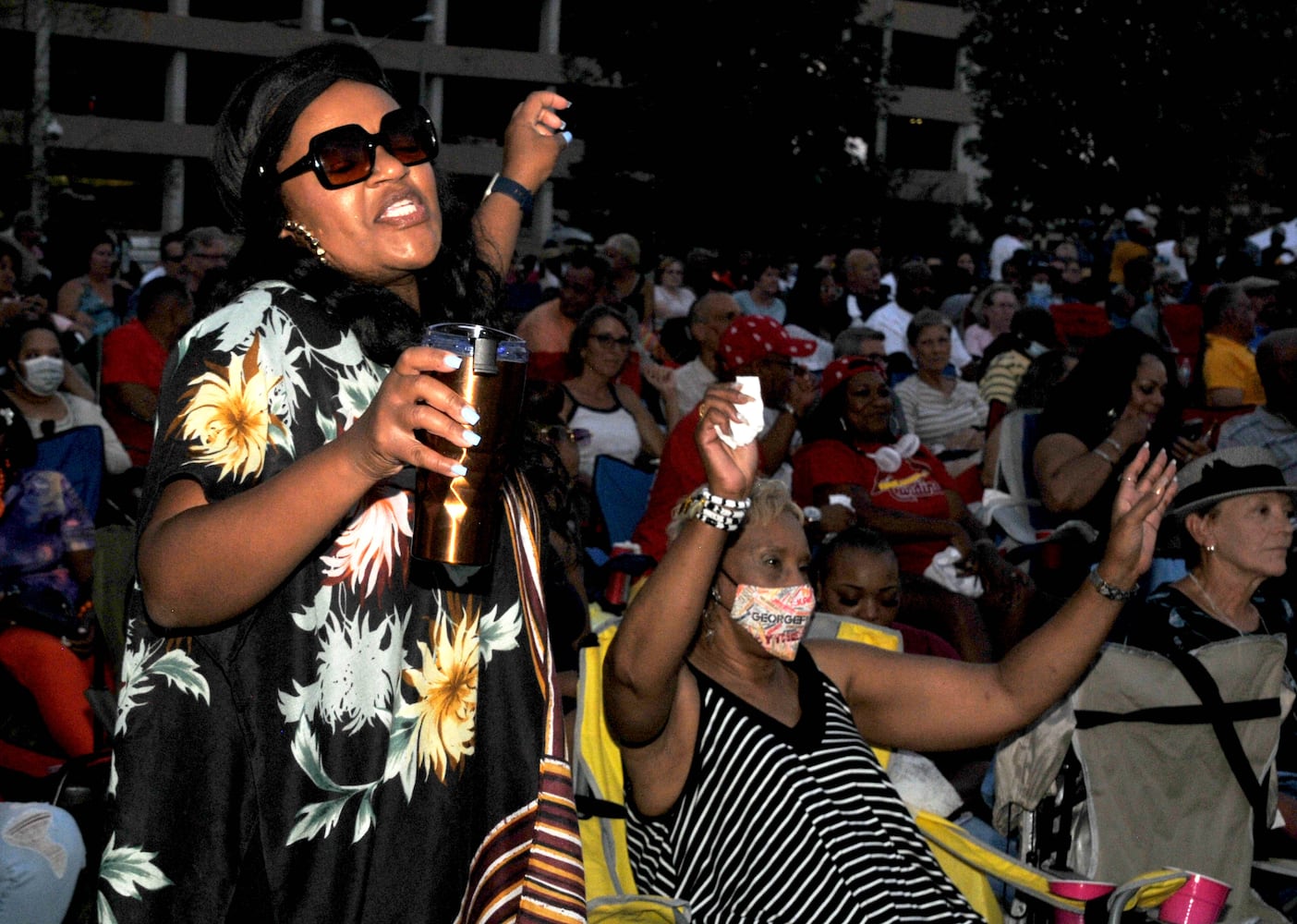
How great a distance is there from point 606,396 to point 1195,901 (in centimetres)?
488

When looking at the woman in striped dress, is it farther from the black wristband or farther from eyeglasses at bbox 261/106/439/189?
eyeglasses at bbox 261/106/439/189

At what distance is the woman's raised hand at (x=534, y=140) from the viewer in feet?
8.82

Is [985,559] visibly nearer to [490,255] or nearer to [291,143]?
[490,255]

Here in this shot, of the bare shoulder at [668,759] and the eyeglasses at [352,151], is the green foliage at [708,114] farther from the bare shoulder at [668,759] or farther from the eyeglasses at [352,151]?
the eyeglasses at [352,151]

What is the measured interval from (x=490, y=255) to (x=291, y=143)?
465 mm

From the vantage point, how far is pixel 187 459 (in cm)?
174

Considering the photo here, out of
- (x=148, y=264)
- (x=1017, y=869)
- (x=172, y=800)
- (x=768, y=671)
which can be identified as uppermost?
(x=172, y=800)

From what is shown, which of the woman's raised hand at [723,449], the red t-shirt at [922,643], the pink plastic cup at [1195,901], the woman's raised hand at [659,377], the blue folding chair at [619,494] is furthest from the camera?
the woman's raised hand at [659,377]

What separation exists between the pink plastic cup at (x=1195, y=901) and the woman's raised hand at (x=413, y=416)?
99.6 inches

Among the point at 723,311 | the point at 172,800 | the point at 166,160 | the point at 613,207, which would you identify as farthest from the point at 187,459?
the point at 166,160

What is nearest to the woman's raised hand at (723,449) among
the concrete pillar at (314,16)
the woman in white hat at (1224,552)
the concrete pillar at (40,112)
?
the woman in white hat at (1224,552)

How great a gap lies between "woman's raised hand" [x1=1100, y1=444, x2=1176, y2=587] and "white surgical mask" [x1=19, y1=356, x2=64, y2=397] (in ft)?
16.5

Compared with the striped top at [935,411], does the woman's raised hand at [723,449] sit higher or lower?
higher

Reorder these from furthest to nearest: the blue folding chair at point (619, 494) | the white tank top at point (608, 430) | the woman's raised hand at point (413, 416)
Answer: the white tank top at point (608, 430), the blue folding chair at point (619, 494), the woman's raised hand at point (413, 416)
